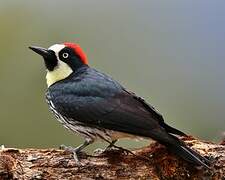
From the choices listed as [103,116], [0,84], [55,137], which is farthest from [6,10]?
[103,116]

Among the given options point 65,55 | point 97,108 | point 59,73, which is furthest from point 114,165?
point 65,55

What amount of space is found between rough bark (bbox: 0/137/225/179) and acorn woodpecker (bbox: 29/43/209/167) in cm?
11

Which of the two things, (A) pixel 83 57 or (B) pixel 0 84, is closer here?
(A) pixel 83 57

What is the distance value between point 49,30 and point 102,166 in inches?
198

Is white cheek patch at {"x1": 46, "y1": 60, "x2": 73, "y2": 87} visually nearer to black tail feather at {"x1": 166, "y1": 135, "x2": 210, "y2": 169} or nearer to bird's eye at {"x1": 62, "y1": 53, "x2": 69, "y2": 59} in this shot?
bird's eye at {"x1": 62, "y1": 53, "x2": 69, "y2": 59}

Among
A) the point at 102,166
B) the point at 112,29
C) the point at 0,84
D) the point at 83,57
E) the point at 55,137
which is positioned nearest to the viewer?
the point at 102,166

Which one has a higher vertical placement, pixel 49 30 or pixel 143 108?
pixel 49 30

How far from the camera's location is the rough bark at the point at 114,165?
6.93m

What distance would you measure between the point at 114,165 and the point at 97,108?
543 millimetres

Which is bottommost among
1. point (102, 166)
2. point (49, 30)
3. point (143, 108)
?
point (102, 166)

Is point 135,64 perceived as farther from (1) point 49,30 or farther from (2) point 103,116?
(2) point 103,116

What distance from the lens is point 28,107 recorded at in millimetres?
10500

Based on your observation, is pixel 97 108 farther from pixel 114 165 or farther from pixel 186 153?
pixel 186 153

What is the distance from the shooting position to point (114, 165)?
23.2 feet
